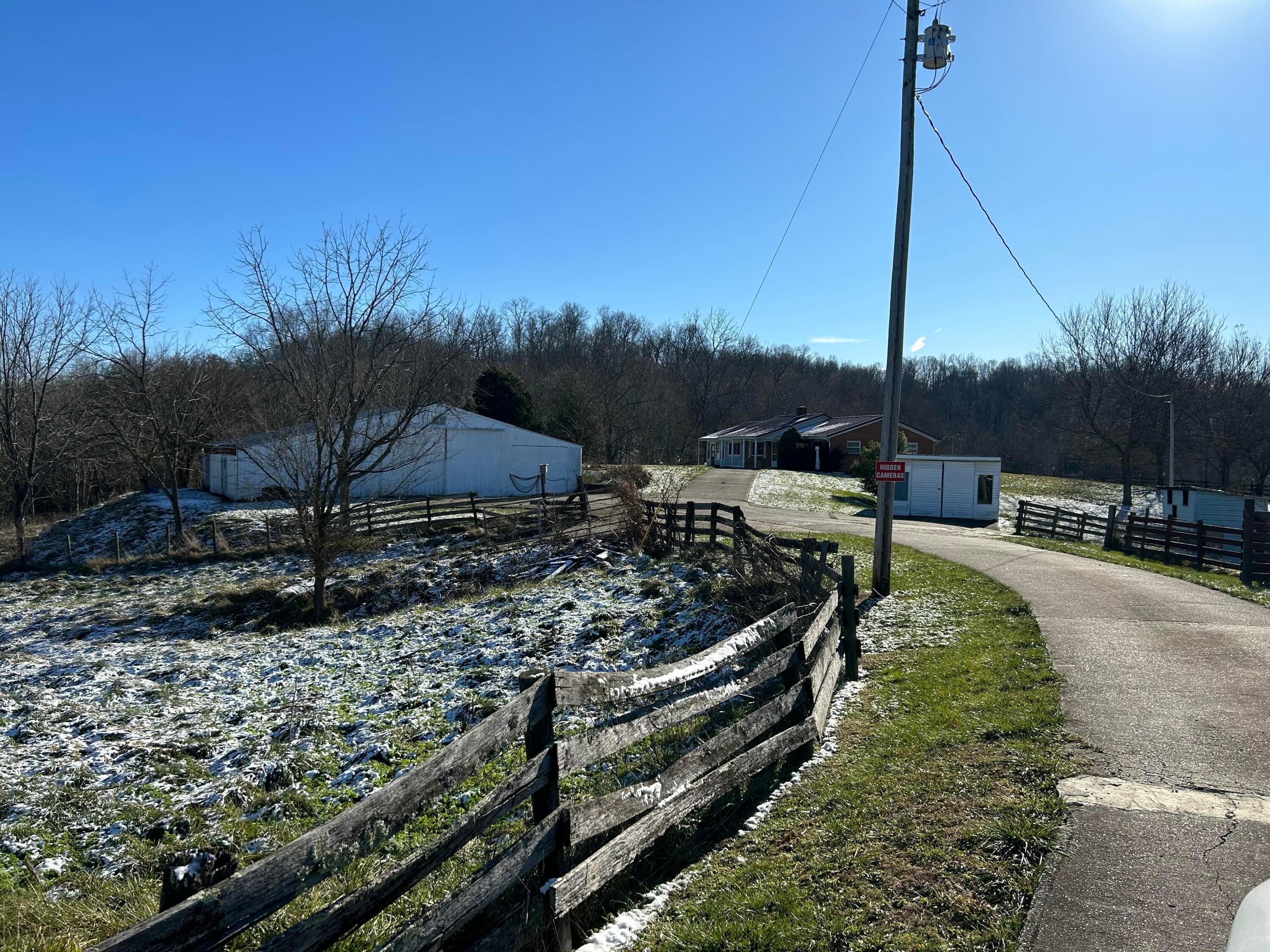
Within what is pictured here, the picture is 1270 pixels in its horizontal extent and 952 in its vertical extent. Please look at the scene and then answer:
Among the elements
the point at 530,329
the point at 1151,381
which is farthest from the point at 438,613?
the point at 530,329

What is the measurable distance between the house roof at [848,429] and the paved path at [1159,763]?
4187cm

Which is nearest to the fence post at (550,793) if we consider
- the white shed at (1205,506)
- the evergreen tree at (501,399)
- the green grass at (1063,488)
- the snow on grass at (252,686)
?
the snow on grass at (252,686)

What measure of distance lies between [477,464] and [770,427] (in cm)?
3259

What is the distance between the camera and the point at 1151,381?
43875 mm

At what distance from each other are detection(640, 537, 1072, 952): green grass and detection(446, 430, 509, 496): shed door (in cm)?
2825

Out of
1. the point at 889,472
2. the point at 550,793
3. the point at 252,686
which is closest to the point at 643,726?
the point at 550,793

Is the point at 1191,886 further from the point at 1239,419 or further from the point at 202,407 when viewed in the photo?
the point at 1239,419

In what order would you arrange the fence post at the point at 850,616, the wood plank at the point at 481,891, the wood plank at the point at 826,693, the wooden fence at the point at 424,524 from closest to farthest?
the wood plank at the point at 481,891 < the wood plank at the point at 826,693 < the fence post at the point at 850,616 < the wooden fence at the point at 424,524

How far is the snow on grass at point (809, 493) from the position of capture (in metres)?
34.5

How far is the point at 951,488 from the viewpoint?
3147 centimetres

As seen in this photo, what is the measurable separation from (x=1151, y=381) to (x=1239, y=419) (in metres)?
8.59

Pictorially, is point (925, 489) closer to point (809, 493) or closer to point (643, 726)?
point (809, 493)

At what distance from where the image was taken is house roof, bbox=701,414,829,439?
59.2 metres

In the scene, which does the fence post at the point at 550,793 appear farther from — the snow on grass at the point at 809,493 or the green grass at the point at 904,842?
the snow on grass at the point at 809,493
